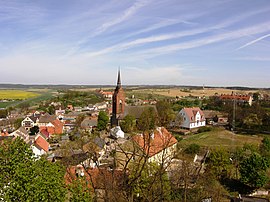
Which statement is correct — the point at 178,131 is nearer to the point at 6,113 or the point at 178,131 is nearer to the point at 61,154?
the point at 61,154

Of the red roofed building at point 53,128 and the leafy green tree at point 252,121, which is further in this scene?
the red roofed building at point 53,128

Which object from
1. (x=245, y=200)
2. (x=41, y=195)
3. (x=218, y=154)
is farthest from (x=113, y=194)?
(x=218, y=154)

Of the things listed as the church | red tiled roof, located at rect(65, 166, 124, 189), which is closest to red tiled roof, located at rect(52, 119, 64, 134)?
the church

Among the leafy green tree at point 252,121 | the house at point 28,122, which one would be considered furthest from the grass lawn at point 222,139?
the house at point 28,122

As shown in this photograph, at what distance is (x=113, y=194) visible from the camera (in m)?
7.09

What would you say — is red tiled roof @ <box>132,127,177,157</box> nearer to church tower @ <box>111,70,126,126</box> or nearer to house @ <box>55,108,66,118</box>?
church tower @ <box>111,70,126,126</box>

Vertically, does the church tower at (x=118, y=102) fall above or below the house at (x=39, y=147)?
above

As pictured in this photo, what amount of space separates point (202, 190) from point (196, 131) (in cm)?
2418

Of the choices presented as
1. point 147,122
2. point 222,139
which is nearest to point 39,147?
point 147,122

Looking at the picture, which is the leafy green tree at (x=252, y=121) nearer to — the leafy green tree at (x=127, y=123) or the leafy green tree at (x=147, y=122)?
the leafy green tree at (x=147, y=122)

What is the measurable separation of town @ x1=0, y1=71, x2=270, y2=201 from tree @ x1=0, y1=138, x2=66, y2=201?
0.02 m

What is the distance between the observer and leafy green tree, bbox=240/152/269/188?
16.2m

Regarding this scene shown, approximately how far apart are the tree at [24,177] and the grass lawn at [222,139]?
2195 centimetres

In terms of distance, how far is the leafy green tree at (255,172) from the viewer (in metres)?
16.2
